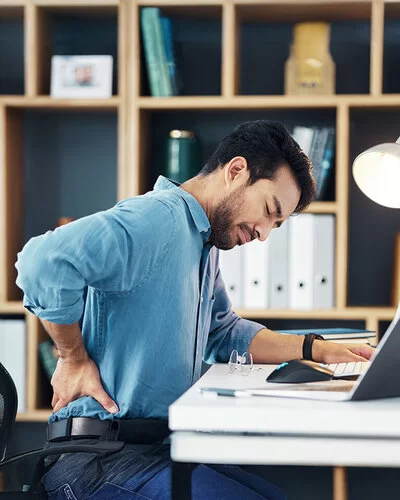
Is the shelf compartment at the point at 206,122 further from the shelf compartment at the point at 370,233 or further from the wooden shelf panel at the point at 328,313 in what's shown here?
the wooden shelf panel at the point at 328,313

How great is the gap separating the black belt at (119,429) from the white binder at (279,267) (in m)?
1.39

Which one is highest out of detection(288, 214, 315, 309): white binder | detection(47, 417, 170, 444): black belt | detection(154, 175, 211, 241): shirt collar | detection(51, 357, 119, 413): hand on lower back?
detection(154, 175, 211, 241): shirt collar

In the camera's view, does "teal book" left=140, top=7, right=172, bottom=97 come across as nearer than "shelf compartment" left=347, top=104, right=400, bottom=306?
Yes

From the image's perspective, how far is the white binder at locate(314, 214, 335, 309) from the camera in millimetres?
2781

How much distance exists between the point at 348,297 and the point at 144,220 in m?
1.84

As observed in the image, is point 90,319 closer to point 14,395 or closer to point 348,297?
point 14,395

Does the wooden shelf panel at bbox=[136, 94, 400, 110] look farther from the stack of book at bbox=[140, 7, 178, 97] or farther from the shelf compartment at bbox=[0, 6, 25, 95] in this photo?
the shelf compartment at bbox=[0, 6, 25, 95]


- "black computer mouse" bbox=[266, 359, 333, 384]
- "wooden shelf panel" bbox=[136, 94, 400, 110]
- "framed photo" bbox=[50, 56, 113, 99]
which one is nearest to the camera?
"black computer mouse" bbox=[266, 359, 333, 384]

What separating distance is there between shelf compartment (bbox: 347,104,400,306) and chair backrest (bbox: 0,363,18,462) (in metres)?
1.77

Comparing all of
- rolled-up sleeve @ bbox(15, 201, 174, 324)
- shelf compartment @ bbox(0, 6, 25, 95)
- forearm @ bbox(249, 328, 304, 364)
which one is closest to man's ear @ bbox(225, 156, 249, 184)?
rolled-up sleeve @ bbox(15, 201, 174, 324)

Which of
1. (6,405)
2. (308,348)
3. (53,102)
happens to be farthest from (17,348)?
(308,348)

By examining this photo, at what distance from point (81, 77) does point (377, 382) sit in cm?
210

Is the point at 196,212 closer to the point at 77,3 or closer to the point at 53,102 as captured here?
the point at 53,102

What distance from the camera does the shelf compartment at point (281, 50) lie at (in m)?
3.03
